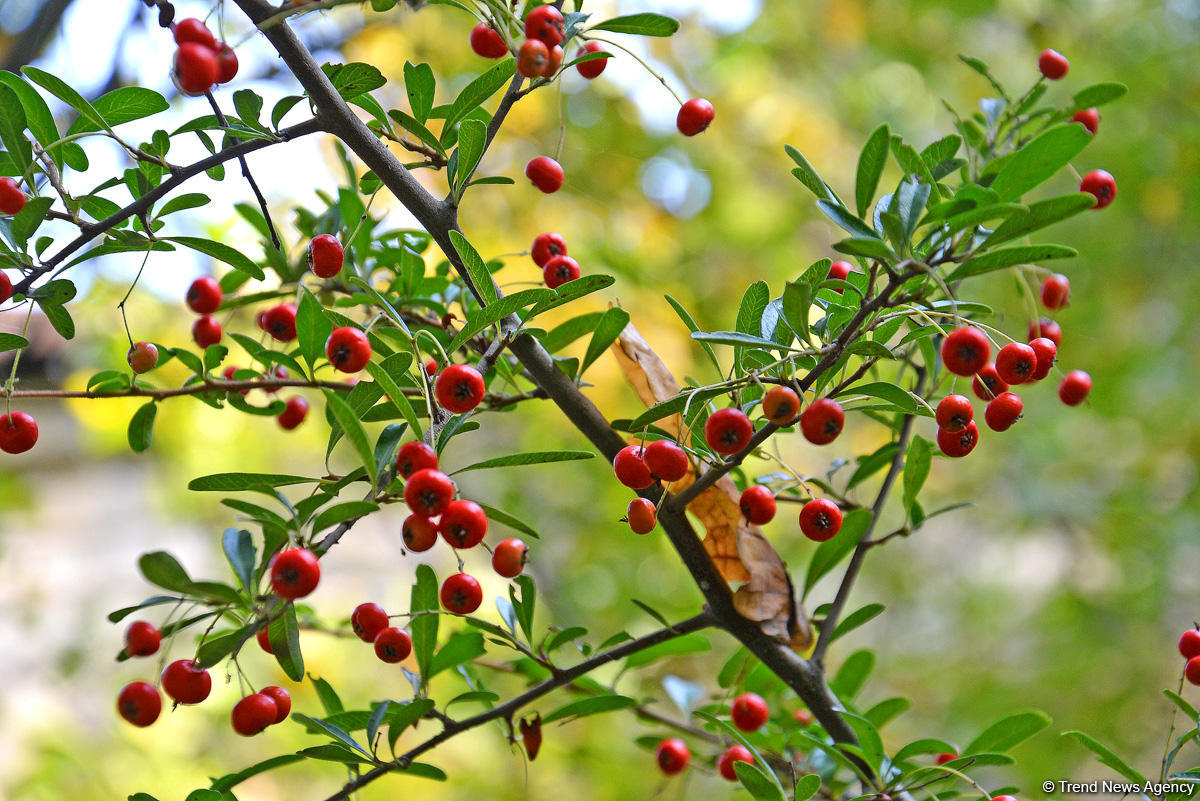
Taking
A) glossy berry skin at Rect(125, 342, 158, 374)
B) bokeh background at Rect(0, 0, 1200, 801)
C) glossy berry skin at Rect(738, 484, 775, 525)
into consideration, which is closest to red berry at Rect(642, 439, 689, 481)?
glossy berry skin at Rect(738, 484, 775, 525)

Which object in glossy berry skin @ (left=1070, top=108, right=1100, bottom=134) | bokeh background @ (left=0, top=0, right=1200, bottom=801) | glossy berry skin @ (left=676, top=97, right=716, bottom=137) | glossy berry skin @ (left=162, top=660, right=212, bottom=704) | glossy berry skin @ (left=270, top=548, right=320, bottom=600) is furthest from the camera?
bokeh background @ (left=0, top=0, right=1200, bottom=801)

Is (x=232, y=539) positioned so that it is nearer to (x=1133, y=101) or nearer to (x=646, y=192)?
(x=646, y=192)

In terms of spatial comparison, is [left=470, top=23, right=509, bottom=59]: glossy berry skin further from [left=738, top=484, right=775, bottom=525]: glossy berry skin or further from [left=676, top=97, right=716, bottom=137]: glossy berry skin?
[left=738, top=484, right=775, bottom=525]: glossy berry skin

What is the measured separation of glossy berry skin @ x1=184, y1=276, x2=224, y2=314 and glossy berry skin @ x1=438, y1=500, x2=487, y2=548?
0.57 meters

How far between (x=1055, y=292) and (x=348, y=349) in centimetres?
88

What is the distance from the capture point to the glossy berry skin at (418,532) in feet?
2.29

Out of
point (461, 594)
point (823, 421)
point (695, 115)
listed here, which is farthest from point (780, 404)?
point (695, 115)

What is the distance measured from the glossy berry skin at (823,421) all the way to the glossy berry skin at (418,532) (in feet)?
1.00

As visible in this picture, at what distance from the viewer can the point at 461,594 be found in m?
0.82

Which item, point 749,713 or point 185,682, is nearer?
point 185,682

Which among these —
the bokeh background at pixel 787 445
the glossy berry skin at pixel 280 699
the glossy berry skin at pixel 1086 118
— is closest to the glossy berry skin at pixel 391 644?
the glossy berry skin at pixel 280 699

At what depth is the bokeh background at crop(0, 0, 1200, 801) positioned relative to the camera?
283 centimetres

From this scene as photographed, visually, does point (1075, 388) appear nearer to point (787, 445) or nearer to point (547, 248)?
point (547, 248)

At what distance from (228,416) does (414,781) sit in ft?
4.83
